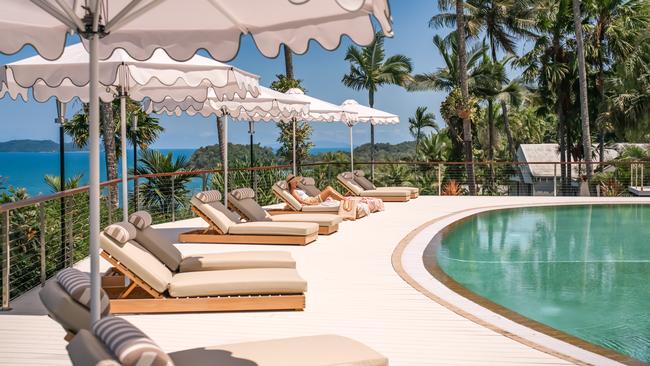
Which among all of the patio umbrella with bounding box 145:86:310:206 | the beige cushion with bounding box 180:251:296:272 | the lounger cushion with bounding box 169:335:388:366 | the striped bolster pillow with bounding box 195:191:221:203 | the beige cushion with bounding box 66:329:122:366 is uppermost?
the patio umbrella with bounding box 145:86:310:206

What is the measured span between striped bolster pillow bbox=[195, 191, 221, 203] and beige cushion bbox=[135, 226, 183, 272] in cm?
273

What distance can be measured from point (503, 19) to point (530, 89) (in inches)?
307

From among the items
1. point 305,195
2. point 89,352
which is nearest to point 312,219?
point 305,195

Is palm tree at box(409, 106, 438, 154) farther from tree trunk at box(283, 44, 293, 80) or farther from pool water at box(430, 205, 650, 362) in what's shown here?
pool water at box(430, 205, 650, 362)

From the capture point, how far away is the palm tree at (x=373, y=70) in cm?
3975

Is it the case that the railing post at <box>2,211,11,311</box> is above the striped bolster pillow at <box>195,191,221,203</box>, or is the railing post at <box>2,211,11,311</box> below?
below

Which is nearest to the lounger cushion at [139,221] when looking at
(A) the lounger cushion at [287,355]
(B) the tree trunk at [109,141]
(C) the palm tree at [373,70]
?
(A) the lounger cushion at [287,355]

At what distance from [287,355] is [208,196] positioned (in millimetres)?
5927

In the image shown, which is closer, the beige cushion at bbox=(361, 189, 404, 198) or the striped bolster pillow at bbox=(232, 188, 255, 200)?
the striped bolster pillow at bbox=(232, 188, 255, 200)

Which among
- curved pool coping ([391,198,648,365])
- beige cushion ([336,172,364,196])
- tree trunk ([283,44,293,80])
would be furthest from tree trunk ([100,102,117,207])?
curved pool coping ([391,198,648,365])

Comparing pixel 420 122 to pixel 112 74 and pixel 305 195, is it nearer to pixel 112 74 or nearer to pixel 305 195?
pixel 305 195

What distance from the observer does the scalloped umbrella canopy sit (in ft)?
18.6

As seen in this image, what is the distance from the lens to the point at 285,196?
479 inches

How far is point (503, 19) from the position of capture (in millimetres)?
34250
